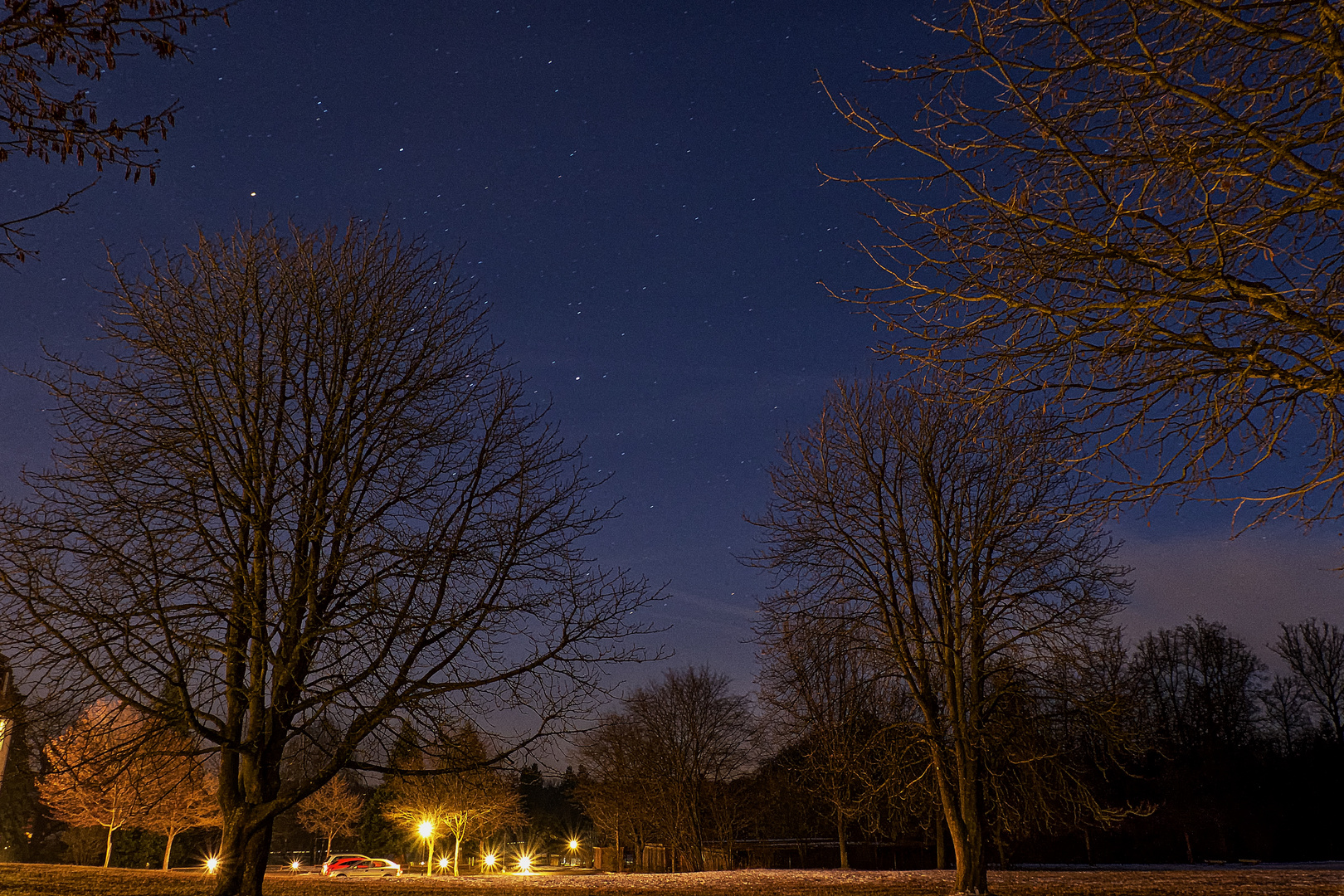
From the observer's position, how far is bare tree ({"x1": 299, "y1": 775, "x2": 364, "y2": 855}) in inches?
2317

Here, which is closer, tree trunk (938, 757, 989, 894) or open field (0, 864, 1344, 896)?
tree trunk (938, 757, 989, 894)

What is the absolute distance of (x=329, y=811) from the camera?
59.1 meters

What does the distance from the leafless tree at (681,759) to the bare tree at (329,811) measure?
78.4 ft

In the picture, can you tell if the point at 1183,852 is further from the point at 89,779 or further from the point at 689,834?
the point at 89,779

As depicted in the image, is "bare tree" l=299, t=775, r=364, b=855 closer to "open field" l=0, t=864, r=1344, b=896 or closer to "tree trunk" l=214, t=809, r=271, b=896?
"open field" l=0, t=864, r=1344, b=896

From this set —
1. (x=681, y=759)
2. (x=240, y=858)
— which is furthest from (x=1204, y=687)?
(x=240, y=858)

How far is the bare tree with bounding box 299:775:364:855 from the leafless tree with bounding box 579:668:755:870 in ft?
78.4

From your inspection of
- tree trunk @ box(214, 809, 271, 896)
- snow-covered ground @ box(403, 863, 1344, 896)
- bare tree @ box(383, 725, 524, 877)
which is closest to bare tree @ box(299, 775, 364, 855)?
bare tree @ box(383, 725, 524, 877)

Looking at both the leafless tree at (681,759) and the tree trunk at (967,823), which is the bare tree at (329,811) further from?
the tree trunk at (967,823)

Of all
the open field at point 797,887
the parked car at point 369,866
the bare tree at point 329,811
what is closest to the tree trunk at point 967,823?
the open field at point 797,887

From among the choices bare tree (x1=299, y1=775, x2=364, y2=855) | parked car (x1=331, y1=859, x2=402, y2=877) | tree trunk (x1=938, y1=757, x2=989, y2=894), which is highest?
tree trunk (x1=938, y1=757, x2=989, y2=894)

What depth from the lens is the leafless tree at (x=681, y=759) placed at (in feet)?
140

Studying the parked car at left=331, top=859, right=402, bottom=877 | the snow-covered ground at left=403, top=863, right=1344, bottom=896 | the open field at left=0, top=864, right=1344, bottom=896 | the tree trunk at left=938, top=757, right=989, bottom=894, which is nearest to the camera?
the tree trunk at left=938, top=757, right=989, bottom=894

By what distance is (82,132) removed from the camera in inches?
150
